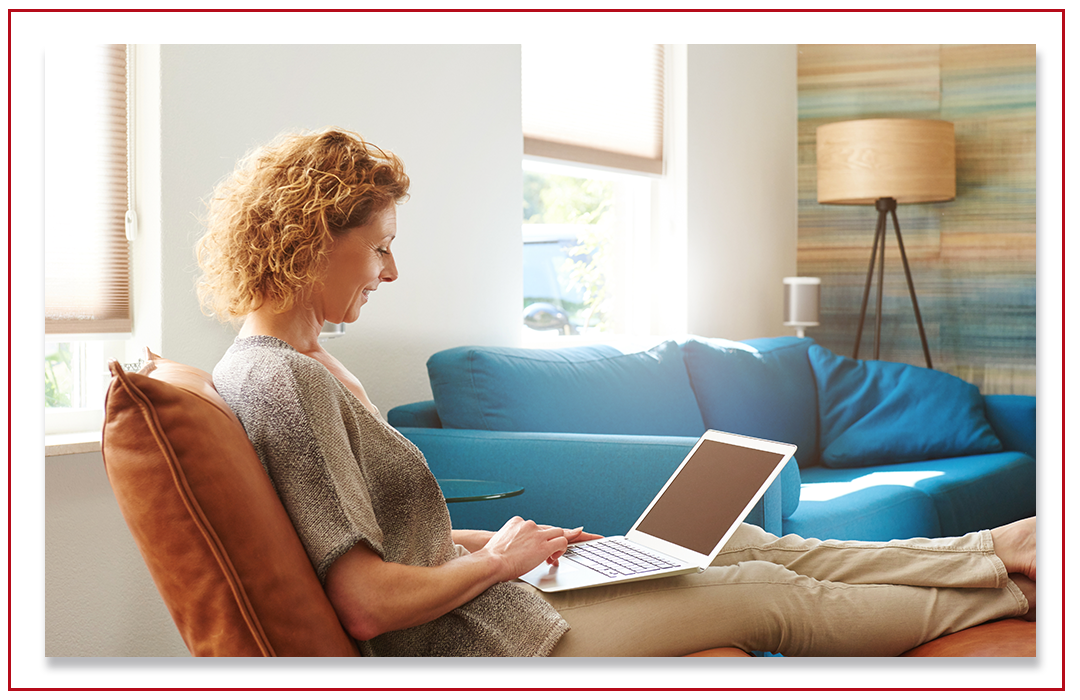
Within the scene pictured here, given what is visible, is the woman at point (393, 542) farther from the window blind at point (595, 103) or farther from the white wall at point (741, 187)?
the white wall at point (741, 187)

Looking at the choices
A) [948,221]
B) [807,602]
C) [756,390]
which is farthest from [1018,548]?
[948,221]

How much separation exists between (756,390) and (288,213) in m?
2.26

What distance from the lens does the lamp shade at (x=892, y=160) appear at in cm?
382

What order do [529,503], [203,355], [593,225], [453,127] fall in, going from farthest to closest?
[593,225] < [453,127] < [203,355] < [529,503]

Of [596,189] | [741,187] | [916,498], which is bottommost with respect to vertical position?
[916,498]

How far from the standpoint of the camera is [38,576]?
0.78 meters

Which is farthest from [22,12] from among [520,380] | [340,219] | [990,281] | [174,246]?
[990,281]

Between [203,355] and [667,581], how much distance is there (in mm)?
1403

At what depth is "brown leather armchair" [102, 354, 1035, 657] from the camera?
0.90m

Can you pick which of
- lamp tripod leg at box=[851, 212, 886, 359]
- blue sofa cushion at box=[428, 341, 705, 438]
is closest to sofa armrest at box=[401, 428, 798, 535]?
blue sofa cushion at box=[428, 341, 705, 438]

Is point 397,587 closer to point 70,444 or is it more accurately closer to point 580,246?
point 70,444

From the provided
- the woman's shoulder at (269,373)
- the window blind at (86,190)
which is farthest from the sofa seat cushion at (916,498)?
the window blind at (86,190)

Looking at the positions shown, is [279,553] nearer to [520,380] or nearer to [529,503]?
[529,503]

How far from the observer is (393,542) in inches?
42.8
